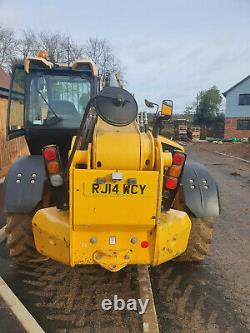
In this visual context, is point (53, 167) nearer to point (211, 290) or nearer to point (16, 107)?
point (211, 290)

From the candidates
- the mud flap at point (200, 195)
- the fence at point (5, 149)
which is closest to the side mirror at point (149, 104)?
the mud flap at point (200, 195)

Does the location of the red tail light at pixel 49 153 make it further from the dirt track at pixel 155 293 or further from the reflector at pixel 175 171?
the dirt track at pixel 155 293

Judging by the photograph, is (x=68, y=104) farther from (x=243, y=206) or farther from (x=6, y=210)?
(x=243, y=206)

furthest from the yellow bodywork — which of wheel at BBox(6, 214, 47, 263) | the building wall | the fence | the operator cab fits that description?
the building wall

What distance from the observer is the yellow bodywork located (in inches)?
123

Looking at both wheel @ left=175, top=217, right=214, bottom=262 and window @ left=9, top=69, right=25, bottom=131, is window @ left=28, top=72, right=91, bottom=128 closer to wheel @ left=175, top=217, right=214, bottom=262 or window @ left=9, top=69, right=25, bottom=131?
window @ left=9, top=69, right=25, bottom=131

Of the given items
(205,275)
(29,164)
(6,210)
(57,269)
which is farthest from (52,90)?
(205,275)

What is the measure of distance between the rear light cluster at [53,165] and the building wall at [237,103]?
38723 millimetres

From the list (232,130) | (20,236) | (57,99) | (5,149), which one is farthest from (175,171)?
(232,130)

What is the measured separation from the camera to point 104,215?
3.18 meters

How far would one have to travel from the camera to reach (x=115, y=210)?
318 cm

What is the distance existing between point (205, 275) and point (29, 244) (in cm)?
202

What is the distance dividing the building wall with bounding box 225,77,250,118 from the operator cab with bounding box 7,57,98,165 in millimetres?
36929

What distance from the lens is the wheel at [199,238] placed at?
13.5 ft
